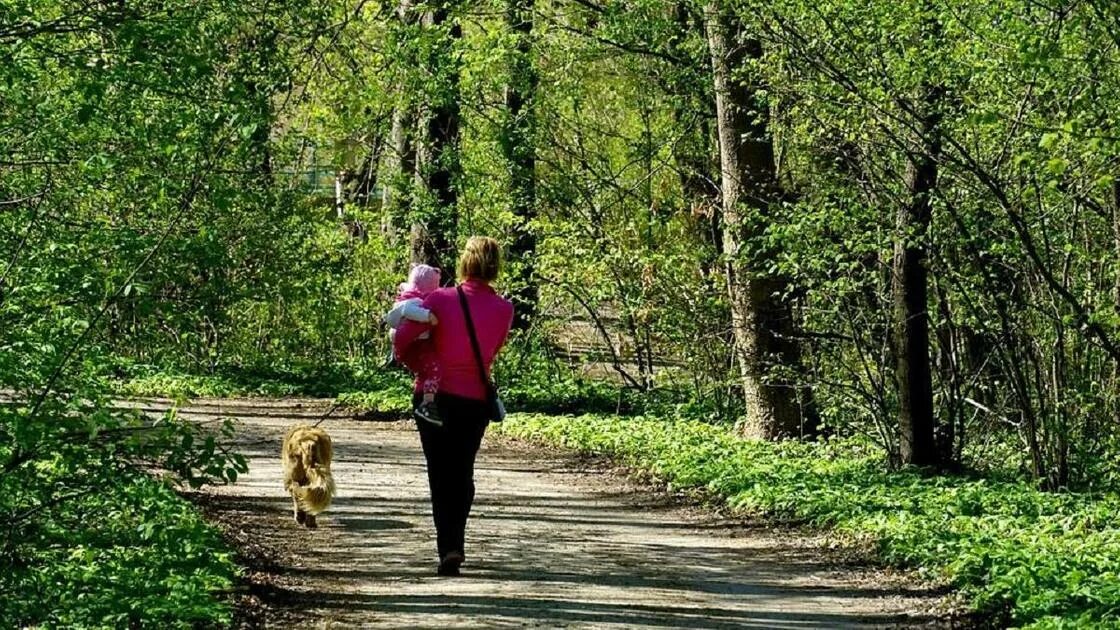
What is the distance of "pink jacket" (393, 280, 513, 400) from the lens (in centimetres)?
941

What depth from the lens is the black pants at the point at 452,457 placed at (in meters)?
9.40

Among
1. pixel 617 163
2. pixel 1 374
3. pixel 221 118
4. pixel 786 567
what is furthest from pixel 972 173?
pixel 617 163

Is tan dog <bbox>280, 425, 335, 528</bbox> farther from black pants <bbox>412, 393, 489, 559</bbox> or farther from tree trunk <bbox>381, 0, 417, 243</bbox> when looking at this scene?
tree trunk <bbox>381, 0, 417, 243</bbox>

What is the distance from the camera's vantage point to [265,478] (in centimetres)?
1556

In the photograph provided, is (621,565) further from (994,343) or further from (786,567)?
(994,343)

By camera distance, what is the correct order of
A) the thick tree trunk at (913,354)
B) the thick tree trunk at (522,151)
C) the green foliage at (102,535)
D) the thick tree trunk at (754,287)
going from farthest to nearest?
the thick tree trunk at (522,151), the thick tree trunk at (754,287), the thick tree trunk at (913,354), the green foliage at (102,535)

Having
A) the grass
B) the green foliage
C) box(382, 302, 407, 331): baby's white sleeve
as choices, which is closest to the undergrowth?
the green foliage

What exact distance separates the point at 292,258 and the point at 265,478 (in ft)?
39.7

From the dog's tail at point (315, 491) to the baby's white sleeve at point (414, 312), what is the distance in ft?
9.33

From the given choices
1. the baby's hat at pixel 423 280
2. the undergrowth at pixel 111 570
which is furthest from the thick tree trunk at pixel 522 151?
the undergrowth at pixel 111 570

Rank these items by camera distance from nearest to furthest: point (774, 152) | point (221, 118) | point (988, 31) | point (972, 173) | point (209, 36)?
point (221, 118)
point (209, 36)
point (988, 31)
point (972, 173)
point (774, 152)

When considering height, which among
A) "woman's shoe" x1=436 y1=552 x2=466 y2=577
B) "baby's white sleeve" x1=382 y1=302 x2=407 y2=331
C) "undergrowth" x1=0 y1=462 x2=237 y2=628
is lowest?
"woman's shoe" x1=436 y1=552 x2=466 y2=577

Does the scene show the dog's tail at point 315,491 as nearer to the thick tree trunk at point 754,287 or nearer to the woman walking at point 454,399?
the woman walking at point 454,399

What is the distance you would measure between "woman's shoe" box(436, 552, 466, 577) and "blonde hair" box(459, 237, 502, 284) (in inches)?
69.4
